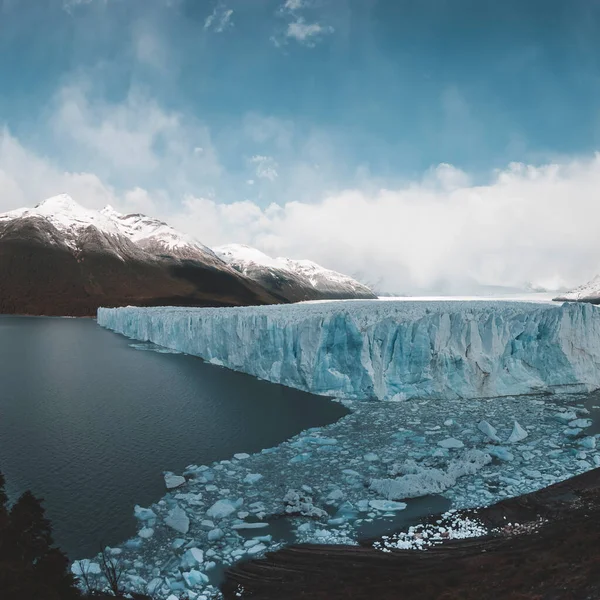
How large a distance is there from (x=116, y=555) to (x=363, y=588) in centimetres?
508

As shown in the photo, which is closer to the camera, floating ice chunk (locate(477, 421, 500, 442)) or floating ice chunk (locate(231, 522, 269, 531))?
floating ice chunk (locate(231, 522, 269, 531))

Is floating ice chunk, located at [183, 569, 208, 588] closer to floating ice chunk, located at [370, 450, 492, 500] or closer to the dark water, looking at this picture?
the dark water

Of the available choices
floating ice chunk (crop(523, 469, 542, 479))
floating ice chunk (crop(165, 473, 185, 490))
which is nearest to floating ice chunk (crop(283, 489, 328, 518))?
floating ice chunk (crop(165, 473, 185, 490))

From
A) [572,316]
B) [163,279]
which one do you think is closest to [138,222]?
[163,279]

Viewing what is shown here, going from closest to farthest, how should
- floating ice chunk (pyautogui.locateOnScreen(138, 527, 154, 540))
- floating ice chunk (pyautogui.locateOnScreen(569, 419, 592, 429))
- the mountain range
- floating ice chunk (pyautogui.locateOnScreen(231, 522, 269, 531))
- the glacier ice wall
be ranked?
floating ice chunk (pyautogui.locateOnScreen(138, 527, 154, 540)), floating ice chunk (pyautogui.locateOnScreen(231, 522, 269, 531)), floating ice chunk (pyautogui.locateOnScreen(569, 419, 592, 429)), the glacier ice wall, the mountain range

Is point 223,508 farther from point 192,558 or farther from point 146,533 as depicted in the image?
point 192,558

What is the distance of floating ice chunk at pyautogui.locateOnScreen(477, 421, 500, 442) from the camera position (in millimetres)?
14773

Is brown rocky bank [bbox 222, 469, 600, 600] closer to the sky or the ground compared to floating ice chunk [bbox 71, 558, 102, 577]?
closer to the sky

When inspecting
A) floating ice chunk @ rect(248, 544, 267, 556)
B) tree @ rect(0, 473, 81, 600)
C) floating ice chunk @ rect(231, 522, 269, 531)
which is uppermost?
tree @ rect(0, 473, 81, 600)

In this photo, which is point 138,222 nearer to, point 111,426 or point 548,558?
point 111,426

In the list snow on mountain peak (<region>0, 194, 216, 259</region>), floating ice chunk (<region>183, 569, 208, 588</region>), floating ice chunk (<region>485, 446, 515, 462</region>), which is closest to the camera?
floating ice chunk (<region>183, 569, 208, 588</region>)

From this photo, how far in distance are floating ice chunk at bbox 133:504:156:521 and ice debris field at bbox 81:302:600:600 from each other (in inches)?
1.2

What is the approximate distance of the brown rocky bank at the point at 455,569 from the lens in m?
6.85

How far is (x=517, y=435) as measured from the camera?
1488 cm
